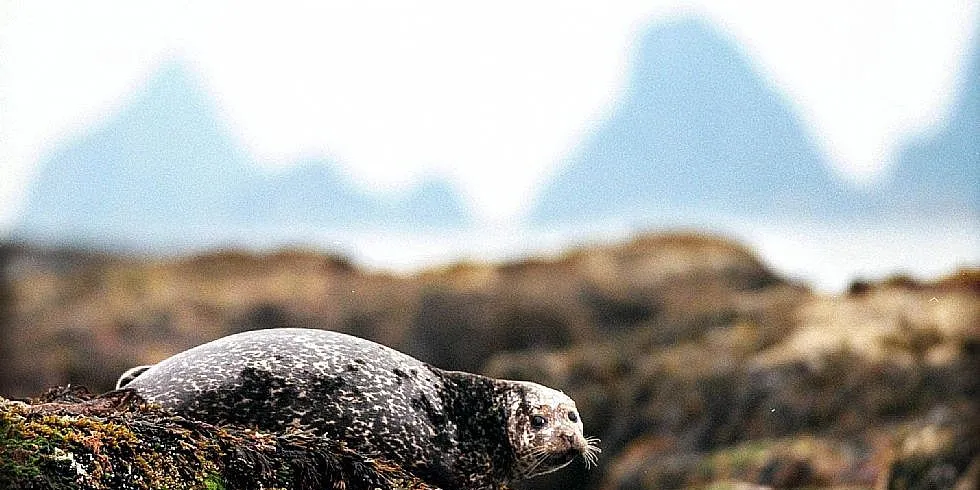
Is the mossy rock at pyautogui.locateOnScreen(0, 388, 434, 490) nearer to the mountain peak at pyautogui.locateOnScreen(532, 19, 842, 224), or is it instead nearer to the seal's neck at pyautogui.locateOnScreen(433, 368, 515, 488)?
the seal's neck at pyautogui.locateOnScreen(433, 368, 515, 488)

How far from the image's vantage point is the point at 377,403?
12.8 feet

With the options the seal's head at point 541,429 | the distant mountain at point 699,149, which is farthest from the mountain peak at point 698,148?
the seal's head at point 541,429

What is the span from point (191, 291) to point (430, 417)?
1403 cm

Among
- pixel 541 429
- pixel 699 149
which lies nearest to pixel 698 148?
pixel 699 149

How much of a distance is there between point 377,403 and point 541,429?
60 cm

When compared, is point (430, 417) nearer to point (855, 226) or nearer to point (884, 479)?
point (884, 479)

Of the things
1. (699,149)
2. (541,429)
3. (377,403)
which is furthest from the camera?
(699,149)

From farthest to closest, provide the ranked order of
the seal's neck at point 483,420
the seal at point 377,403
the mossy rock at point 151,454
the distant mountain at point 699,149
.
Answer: the distant mountain at point 699,149 → the seal's neck at point 483,420 → the seal at point 377,403 → the mossy rock at point 151,454

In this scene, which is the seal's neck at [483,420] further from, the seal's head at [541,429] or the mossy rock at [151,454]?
the mossy rock at [151,454]

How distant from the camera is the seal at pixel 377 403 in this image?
3.77 metres

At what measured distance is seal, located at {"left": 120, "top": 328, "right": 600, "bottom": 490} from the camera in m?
3.77

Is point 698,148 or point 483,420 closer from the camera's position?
point 483,420

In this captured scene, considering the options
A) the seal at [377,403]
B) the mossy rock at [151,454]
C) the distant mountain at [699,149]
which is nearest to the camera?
the mossy rock at [151,454]

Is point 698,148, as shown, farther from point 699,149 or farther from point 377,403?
point 377,403
